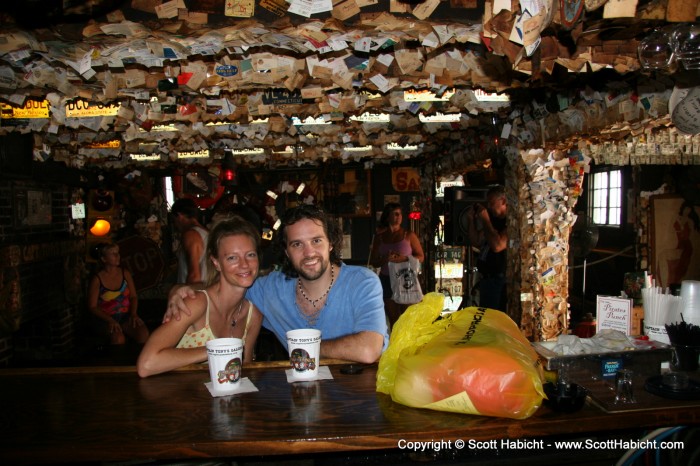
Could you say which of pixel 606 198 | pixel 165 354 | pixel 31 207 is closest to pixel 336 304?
pixel 165 354

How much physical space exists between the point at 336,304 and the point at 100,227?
846 centimetres

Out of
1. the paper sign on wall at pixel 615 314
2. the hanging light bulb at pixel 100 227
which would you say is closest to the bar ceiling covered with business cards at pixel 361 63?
the paper sign on wall at pixel 615 314

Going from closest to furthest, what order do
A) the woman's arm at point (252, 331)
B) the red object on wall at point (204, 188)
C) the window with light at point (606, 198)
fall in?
the woman's arm at point (252, 331), the red object on wall at point (204, 188), the window with light at point (606, 198)

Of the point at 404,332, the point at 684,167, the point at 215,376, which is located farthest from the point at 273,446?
the point at 684,167

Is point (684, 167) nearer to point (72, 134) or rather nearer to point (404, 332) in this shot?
point (404, 332)

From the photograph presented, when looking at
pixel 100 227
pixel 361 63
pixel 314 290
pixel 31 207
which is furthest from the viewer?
pixel 100 227

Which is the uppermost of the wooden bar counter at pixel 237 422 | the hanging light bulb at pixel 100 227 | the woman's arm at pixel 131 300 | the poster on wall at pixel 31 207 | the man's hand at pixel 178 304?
the poster on wall at pixel 31 207

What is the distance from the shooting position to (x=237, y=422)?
131 centimetres

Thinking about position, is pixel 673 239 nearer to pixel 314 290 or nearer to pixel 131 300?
pixel 314 290

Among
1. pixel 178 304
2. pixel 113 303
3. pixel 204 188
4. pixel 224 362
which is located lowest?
pixel 113 303

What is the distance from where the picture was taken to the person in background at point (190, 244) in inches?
180

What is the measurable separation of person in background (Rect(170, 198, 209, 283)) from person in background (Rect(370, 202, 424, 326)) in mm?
2814

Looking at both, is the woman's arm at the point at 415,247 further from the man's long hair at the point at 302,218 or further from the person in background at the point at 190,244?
the man's long hair at the point at 302,218

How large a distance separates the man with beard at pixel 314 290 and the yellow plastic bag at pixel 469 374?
0.65 meters
